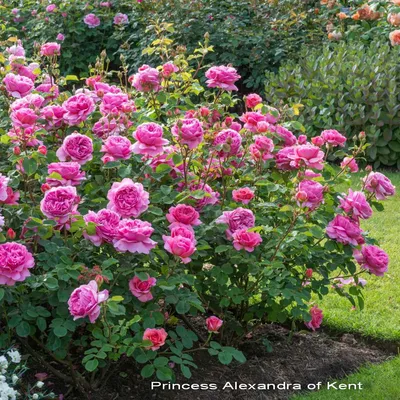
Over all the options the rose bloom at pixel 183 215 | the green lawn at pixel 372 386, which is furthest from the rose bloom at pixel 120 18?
the rose bloom at pixel 183 215

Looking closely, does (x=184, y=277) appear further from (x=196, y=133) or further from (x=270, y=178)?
(x=270, y=178)

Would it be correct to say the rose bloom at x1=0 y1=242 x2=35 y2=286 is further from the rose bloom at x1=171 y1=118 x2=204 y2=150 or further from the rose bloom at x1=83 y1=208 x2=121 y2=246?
the rose bloom at x1=171 y1=118 x2=204 y2=150

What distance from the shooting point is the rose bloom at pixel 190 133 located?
2891 mm

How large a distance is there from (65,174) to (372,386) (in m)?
1.56

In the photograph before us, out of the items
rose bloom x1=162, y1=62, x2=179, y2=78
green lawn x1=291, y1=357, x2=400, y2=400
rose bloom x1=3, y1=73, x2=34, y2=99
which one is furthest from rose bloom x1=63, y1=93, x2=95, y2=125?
green lawn x1=291, y1=357, x2=400, y2=400

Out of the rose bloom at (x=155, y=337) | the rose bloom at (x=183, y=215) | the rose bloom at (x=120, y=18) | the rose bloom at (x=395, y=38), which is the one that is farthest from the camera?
the rose bloom at (x=120, y=18)

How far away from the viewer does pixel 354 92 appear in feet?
22.6

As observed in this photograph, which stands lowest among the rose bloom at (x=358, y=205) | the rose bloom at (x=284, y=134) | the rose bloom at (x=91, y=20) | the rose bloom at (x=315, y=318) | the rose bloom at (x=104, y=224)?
the rose bloom at (x=91, y=20)

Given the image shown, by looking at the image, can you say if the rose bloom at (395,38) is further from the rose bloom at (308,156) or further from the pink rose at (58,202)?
the pink rose at (58,202)

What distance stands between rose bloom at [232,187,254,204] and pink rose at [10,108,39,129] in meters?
0.82

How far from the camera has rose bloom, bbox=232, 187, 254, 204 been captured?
10.2ft

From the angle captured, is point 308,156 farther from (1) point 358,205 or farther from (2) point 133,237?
(2) point 133,237

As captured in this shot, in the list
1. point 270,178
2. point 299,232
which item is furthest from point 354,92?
point 299,232

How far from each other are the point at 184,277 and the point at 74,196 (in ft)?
1.63
